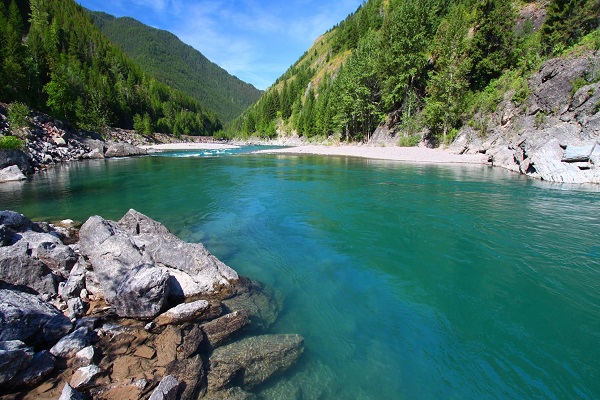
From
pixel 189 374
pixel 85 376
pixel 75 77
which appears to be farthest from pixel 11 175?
pixel 75 77

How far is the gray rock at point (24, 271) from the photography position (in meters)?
6.59

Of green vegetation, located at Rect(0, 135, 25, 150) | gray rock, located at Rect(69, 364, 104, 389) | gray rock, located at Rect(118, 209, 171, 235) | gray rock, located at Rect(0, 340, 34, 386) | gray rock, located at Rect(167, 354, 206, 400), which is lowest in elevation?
gray rock, located at Rect(167, 354, 206, 400)

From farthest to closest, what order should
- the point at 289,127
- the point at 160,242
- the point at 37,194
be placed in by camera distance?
the point at 289,127 < the point at 37,194 < the point at 160,242

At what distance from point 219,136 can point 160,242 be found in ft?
549

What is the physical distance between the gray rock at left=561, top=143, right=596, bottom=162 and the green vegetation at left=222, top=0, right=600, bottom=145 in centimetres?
1549

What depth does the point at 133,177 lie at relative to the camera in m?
27.8

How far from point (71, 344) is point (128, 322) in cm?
109

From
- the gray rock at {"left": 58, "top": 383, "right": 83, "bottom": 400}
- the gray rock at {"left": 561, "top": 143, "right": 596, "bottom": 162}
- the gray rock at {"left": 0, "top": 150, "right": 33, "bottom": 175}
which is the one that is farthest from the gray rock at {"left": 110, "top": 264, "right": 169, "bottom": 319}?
the gray rock at {"left": 0, "top": 150, "right": 33, "bottom": 175}

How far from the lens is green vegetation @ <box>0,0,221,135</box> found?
57750mm

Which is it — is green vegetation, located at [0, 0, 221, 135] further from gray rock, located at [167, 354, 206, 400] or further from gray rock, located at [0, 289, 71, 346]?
gray rock, located at [167, 354, 206, 400]

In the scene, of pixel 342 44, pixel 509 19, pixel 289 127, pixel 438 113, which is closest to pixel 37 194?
pixel 438 113

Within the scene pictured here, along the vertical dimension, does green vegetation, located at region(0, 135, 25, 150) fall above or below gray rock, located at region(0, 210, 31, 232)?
above

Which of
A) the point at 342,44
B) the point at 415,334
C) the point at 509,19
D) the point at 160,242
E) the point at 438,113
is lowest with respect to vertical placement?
the point at 415,334

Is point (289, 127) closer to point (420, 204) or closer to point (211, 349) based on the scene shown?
point (420, 204)
